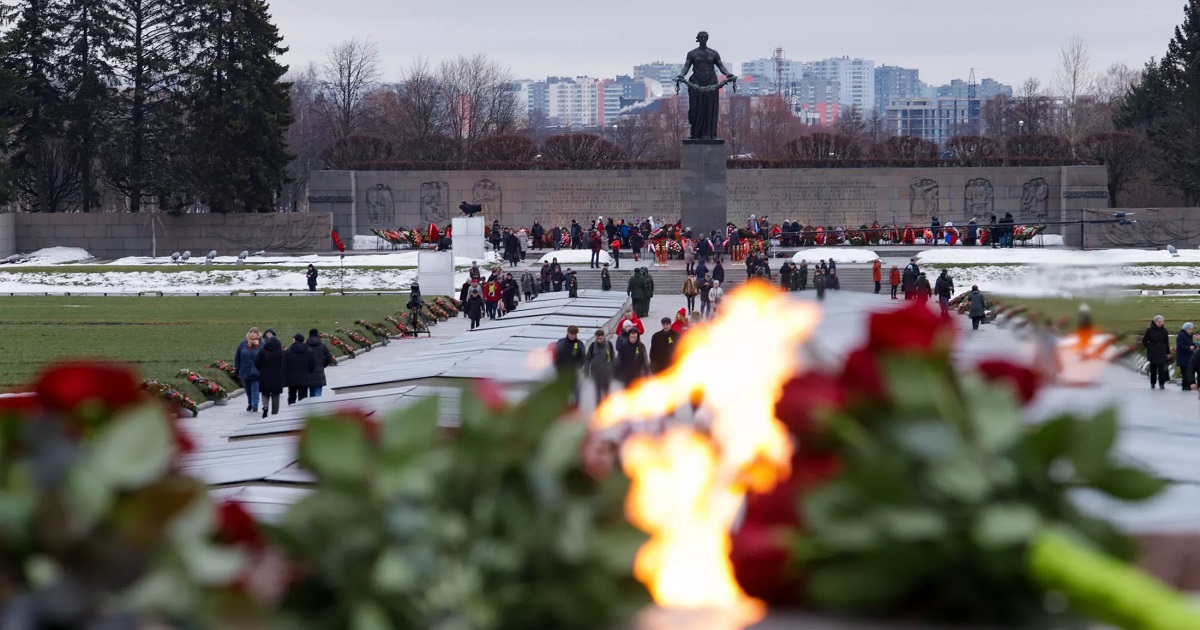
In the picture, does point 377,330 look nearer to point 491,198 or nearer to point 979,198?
point 491,198

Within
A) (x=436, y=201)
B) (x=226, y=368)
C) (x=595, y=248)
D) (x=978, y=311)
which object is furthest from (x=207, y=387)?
(x=436, y=201)

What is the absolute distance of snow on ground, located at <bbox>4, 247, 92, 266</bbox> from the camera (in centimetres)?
5088

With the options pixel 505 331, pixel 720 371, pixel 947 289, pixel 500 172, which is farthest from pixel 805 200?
pixel 720 371

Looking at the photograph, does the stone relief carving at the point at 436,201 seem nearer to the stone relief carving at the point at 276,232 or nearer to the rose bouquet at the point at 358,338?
the stone relief carving at the point at 276,232

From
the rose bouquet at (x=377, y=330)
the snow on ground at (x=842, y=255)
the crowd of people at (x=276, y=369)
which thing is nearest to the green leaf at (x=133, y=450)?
the crowd of people at (x=276, y=369)

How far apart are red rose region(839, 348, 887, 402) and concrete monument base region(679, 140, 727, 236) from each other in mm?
42878

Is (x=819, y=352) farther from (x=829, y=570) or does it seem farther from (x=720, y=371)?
(x=720, y=371)

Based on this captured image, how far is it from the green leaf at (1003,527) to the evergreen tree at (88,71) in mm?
54046

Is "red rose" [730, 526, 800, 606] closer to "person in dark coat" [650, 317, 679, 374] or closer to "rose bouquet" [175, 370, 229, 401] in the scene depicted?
"person in dark coat" [650, 317, 679, 374]

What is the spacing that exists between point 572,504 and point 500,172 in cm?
5577

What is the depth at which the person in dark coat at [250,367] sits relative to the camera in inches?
698

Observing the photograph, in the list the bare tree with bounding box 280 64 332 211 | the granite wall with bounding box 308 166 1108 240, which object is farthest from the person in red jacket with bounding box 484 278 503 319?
the bare tree with bounding box 280 64 332 211

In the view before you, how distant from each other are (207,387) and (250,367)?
1.74 m

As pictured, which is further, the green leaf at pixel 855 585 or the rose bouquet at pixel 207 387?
the rose bouquet at pixel 207 387
